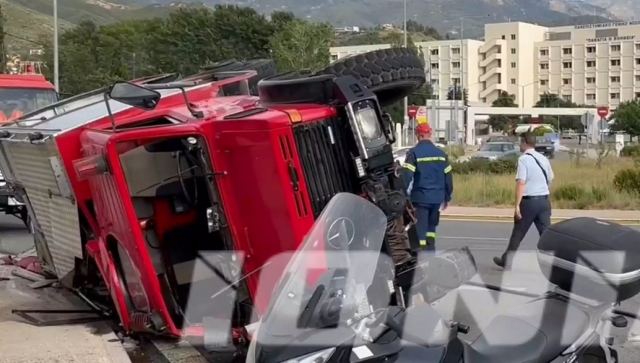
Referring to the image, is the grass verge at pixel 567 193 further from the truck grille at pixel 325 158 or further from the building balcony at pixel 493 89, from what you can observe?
the building balcony at pixel 493 89

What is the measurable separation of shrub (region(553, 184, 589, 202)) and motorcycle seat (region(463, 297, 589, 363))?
50.5 feet

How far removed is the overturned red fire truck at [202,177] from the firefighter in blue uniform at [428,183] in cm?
263

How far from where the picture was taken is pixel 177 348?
536 cm

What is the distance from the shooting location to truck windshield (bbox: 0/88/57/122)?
15016mm

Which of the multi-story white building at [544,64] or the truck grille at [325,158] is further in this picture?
the multi-story white building at [544,64]

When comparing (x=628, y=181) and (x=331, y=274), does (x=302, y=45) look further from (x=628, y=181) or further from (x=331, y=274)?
(x=331, y=274)

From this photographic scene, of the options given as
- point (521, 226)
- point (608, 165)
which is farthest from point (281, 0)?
point (521, 226)

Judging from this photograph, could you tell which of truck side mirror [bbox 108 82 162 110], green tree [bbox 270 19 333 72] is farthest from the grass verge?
green tree [bbox 270 19 333 72]

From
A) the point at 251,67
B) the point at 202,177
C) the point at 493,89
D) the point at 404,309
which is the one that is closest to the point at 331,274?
the point at 404,309

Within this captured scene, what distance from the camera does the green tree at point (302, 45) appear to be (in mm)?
45969

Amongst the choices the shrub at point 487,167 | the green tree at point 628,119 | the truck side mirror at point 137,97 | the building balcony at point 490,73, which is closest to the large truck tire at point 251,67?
the truck side mirror at point 137,97

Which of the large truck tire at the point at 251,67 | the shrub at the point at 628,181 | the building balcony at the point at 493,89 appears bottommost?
the building balcony at the point at 493,89

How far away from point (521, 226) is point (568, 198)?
10108mm

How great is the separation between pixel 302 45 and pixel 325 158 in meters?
43.9
